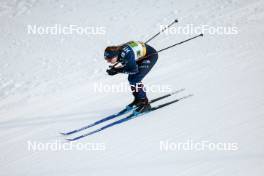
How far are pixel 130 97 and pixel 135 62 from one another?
1.64 m

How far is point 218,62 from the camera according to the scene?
28.3 feet

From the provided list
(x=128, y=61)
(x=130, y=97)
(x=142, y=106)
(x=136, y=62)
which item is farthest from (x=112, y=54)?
(x=130, y=97)

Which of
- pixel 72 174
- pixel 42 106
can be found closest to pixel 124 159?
pixel 72 174

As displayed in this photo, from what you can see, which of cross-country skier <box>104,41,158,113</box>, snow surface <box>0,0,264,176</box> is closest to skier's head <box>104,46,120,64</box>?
cross-country skier <box>104,41,158,113</box>

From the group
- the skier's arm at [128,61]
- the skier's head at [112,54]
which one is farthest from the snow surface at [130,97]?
the skier's head at [112,54]

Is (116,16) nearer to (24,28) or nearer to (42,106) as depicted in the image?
(24,28)

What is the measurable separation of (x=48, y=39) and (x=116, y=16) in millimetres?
3329

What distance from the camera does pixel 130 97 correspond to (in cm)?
802

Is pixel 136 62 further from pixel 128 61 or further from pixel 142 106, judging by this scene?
pixel 142 106

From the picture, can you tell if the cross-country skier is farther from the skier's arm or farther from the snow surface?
the snow surface

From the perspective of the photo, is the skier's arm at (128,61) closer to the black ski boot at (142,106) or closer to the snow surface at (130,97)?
the black ski boot at (142,106)

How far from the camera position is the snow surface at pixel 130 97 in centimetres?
495

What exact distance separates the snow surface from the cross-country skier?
0.44 meters

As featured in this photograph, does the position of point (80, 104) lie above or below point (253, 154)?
above
